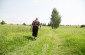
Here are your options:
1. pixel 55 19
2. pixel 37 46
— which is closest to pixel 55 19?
pixel 55 19

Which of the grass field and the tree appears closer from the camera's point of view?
the grass field

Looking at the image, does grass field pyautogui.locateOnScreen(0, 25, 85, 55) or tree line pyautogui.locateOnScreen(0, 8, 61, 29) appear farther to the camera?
tree line pyautogui.locateOnScreen(0, 8, 61, 29)

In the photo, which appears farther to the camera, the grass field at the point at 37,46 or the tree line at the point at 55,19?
the tree line at the point at 55,19

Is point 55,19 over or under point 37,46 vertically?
over

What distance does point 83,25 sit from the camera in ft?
395

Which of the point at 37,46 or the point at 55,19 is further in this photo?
the point at 55,19

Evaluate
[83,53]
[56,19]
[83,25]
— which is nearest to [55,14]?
[56,19]

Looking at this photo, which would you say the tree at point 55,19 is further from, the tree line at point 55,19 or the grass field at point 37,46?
the grass field at point 37,46

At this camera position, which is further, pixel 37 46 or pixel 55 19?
pixel 55 19

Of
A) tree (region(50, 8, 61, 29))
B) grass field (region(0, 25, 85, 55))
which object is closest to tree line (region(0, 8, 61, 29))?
tree (region(50, 8, 61, 29))

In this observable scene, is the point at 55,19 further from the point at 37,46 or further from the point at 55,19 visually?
the point at 37,46

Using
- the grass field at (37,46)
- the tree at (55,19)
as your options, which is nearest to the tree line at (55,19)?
the tree at (55,19)

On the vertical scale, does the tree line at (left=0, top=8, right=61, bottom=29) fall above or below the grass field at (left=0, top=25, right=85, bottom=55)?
above

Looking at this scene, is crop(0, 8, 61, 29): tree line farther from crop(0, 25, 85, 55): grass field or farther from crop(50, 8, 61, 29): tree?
crop(0, 25, 85, 55): grass field
